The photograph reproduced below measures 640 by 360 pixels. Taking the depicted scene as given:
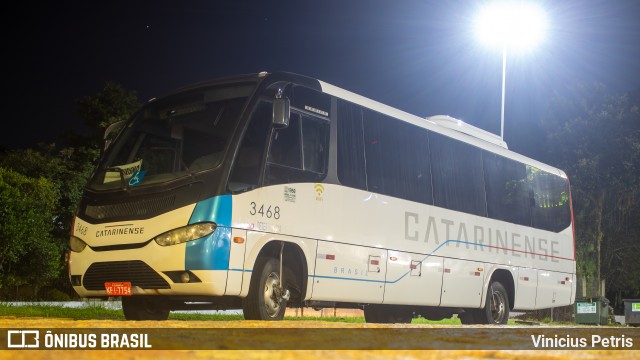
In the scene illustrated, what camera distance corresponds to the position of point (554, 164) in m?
39.2

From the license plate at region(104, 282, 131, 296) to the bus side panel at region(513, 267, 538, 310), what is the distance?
899cm

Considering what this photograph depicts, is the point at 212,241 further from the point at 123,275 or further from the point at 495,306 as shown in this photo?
the point at 495,306

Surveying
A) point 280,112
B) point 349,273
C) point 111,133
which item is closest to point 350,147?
point 349,273

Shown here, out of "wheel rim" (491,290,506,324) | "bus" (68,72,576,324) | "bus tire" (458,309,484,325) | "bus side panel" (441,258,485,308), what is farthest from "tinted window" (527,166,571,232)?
"bus" (68,72,576,324)

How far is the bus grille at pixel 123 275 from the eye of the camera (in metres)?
10.3

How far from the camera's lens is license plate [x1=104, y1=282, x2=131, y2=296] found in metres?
10.5

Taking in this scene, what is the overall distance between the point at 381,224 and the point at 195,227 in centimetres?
378

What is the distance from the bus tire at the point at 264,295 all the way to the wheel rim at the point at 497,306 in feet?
21.6

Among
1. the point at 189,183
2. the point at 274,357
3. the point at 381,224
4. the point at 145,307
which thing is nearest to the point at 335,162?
the point at 381,224

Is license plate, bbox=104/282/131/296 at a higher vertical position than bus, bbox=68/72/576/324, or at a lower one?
lower

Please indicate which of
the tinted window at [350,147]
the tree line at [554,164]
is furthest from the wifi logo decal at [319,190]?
the tree line at [554,164]

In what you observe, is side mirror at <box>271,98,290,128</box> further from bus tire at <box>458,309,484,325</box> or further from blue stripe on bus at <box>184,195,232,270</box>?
bus tire at <box>458,309,484,325</box>

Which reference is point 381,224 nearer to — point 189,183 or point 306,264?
point 306,264

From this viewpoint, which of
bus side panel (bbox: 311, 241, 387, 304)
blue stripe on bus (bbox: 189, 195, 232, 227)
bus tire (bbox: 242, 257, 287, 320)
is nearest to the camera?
blue stripe on bus (bbox: 189, 195, 232, 227)
